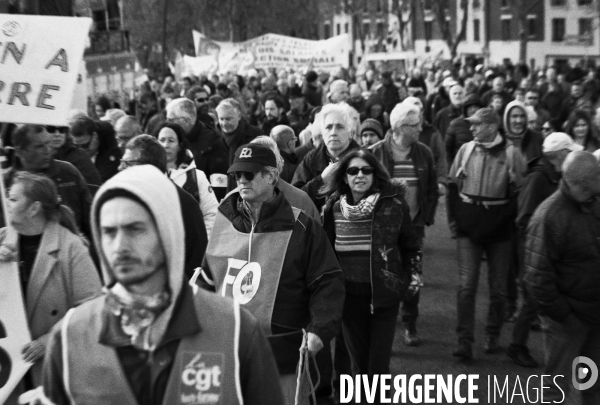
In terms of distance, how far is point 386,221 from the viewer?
6.52 m

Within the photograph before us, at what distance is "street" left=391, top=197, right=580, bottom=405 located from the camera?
7543 mm

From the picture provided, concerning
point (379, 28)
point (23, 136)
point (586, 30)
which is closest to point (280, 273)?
point (23, 136)

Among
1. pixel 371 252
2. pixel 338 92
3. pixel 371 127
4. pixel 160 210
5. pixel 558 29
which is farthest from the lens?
pixel 558 29

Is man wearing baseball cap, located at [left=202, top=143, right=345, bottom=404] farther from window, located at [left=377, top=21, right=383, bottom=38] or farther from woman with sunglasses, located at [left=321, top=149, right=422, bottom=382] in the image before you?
window, located at [left=377, top=21, right=383, bottom=38]

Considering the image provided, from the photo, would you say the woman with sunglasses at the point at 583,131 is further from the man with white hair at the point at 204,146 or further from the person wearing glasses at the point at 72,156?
the person wearing glasses at the point at 72,156

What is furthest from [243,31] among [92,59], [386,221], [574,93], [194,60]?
[386,221]

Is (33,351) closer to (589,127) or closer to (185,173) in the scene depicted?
(185,173)

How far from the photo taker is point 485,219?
8000mm

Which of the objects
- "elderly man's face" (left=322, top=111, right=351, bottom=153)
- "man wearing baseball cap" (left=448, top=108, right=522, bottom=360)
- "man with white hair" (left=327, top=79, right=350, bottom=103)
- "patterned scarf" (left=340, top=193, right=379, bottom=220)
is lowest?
"man wearing baseball cap" (left=448, top=108, right=522, bottom=360)

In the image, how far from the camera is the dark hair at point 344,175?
6586 mm

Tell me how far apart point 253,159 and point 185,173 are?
1.92 metres

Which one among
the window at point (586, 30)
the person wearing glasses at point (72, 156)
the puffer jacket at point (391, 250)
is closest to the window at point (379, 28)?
the window at point (586, 30)

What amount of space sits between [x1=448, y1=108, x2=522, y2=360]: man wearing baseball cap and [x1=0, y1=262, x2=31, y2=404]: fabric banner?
4296 millimetres

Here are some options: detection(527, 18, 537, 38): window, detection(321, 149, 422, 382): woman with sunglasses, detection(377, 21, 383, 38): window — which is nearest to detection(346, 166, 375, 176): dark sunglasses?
detection(321, 149, 422, 382): woman with sunglasses
